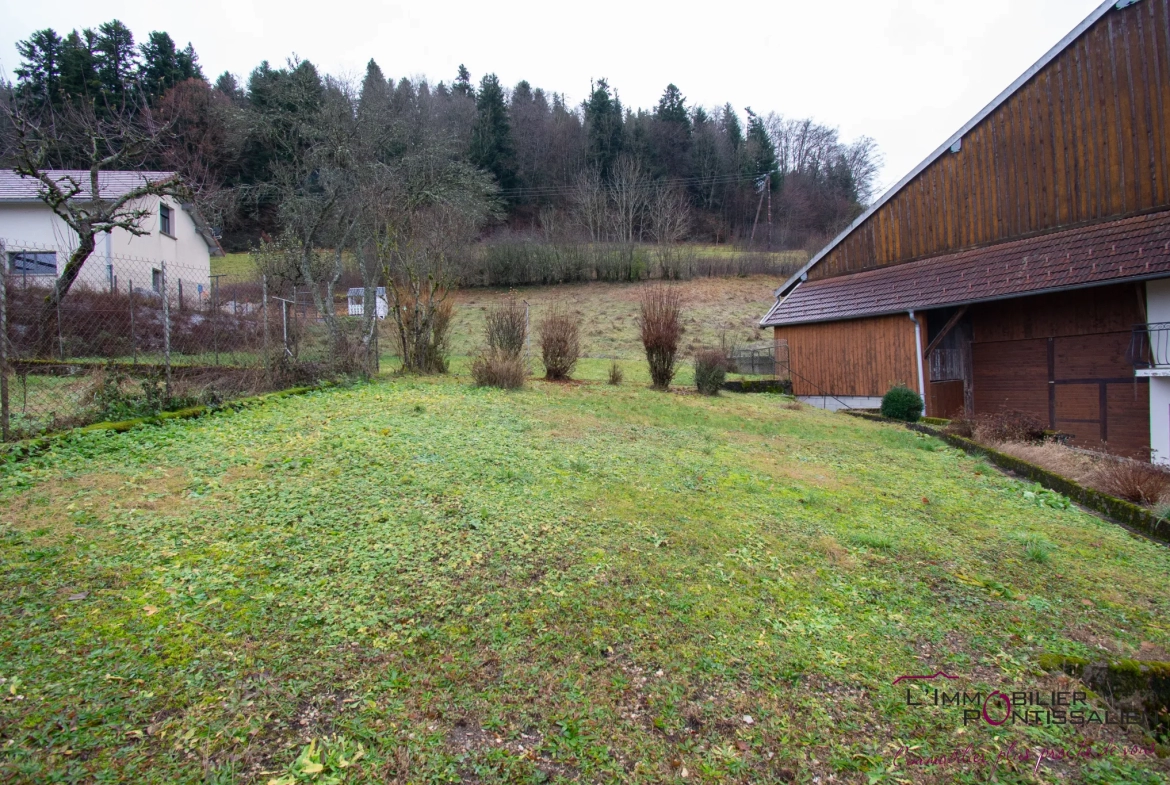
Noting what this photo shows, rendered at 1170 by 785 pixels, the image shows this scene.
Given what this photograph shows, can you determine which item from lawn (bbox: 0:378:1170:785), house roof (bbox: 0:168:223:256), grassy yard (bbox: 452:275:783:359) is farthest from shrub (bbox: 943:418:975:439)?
house roof (bbox: 0:168:223:256)

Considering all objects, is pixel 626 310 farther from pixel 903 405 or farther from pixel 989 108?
pixel 989 108

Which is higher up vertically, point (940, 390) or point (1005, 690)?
point (940, 390)

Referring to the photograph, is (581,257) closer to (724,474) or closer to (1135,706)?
(724,474)

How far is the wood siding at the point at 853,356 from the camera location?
1515cm

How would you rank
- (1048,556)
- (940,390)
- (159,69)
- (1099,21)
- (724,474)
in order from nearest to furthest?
(1048,556), (724,474), (1099,21), (940,390), (159,69)

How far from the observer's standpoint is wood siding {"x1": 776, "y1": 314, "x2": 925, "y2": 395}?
15.1 m

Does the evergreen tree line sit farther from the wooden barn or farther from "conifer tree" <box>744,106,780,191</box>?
the wooden barn

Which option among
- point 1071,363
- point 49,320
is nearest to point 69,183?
point 49,320

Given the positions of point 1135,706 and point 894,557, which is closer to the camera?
point 1135,706

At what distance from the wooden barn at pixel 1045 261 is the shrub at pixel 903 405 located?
906 millimetres

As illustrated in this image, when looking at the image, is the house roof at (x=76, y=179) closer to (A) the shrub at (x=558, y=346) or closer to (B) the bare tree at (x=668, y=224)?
(A) the shrub at (x=558, y=346)

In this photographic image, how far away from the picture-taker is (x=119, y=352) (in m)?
8.05

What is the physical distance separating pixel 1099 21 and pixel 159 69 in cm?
4085

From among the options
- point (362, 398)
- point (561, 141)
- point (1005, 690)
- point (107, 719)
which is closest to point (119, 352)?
point (362, 398)
